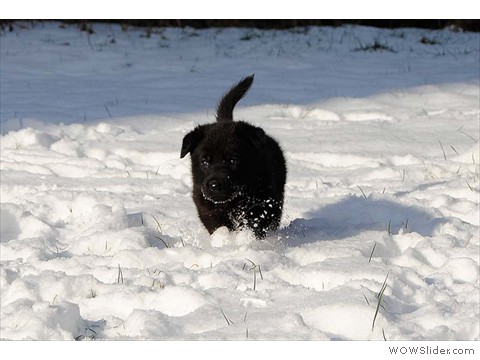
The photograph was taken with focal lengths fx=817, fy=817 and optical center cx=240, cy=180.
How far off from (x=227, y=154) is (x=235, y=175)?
110mm

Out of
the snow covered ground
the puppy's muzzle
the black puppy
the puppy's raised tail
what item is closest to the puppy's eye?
the black puppy

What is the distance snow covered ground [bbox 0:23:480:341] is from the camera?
9.67ft

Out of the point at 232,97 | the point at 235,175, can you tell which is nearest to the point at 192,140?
the point at 235,175

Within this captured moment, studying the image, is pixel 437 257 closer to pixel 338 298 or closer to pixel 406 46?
pixel 338 298

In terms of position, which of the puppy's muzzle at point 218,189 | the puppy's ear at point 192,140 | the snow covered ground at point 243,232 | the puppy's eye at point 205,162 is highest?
the puppy's ear at point 192,140

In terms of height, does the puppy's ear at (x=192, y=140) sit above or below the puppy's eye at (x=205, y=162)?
above

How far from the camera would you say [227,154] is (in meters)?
3.87

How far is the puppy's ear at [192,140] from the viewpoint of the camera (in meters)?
3.88

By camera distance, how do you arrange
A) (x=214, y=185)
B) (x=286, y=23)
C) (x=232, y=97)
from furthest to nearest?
(x=286, y=23), (x=232, y=97), (x=214, y=185)

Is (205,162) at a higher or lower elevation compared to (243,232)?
higher

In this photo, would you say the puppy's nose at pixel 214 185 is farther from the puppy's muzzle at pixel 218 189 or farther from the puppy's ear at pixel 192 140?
the puppy's ear at pixel 192 140

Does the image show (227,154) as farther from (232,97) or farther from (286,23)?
(286,23)

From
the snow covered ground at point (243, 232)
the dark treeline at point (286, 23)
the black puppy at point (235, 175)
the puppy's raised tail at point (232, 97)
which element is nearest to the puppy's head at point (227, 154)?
the black puppy at point (235, 175)

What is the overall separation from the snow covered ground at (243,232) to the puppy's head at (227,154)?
0.89ft
